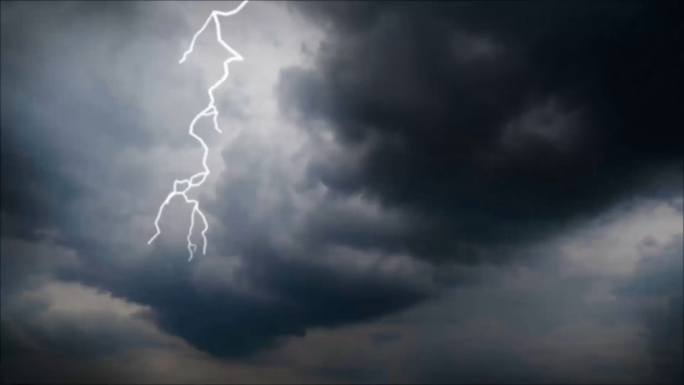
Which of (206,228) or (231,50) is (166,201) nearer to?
(206,228)

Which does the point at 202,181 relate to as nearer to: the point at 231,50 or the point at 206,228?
the point at 206,228

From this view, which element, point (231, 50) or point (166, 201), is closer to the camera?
point (231, 50)

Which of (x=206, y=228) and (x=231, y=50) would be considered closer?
(x=231, y=50)

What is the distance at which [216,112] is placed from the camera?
68.8 feet

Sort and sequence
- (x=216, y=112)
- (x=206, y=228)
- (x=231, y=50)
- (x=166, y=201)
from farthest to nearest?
1. (x=166, y=201)
2. (x=206, y=228)
3. (x=216, y=112)
4. (x=231, y=50)

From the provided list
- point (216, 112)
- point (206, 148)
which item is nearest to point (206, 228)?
point (206, 148)

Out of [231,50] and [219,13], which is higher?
[219,13]

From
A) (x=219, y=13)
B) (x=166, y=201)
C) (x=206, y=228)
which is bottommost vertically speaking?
(x=206, y=228)

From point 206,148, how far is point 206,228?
179 inches

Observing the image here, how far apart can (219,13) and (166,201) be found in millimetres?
11691

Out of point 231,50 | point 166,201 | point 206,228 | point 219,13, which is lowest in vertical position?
point 206,228

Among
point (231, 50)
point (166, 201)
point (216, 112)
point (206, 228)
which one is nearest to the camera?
point (231, 50)

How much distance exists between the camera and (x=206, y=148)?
73.2ft

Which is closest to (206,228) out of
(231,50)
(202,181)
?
(202,181)
